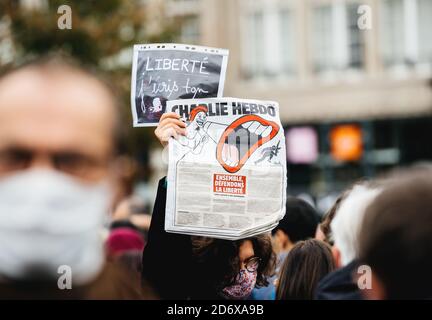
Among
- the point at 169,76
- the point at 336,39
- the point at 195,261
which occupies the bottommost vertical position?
the point at 195,261

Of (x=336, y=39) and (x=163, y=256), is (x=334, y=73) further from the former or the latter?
(x=163, y=256)

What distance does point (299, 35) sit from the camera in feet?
70.9

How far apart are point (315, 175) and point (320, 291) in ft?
60.2

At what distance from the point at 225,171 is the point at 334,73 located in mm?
19482

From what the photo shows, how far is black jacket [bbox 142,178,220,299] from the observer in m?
2.53

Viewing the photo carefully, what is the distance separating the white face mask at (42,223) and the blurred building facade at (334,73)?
18.5 meters

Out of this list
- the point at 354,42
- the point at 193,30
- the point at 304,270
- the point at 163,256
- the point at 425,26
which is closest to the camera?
the point at 163,256

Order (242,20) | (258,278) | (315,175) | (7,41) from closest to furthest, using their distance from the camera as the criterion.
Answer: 1. (258,278)
2. (7,41)
3. (315,175)
4. (242,20)

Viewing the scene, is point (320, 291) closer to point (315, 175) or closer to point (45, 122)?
point (45, 122)

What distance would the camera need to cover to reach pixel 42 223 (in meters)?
1.51

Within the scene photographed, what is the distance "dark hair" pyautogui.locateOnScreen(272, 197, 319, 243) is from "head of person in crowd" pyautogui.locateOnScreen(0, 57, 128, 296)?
213 cm

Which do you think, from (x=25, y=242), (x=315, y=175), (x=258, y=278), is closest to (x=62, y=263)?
(x=25, y=242)

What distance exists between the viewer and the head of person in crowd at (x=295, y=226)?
3.66m

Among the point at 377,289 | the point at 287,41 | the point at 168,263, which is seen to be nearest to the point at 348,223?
the point at 168,263
